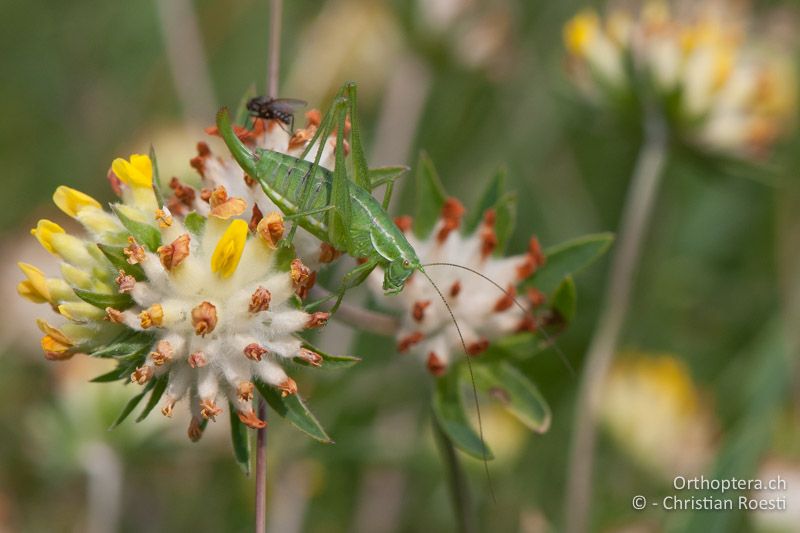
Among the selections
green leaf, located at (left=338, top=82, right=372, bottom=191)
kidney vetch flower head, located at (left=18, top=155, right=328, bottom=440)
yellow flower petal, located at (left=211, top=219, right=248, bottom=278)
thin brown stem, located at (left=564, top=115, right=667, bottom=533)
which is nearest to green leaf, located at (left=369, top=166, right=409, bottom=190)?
green leaf, located at (left=338, top=82, right=372, bottom=191)

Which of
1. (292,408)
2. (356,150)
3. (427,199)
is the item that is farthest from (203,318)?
(427,199)

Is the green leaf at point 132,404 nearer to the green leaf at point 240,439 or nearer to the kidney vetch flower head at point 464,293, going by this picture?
the green leaf at point 240,439

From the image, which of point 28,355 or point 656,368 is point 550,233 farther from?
point 28,355

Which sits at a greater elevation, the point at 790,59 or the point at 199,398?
the point at 790,59

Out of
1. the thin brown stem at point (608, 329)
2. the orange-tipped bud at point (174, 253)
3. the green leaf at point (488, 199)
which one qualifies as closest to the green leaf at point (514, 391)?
the green leaf at point (488, 199)

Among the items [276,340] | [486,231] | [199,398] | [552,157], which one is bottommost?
[199,398]

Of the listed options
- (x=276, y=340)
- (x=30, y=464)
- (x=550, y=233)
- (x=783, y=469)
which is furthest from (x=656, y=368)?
(x=30, y=464)

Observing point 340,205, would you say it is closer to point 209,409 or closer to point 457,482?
point 209,409
